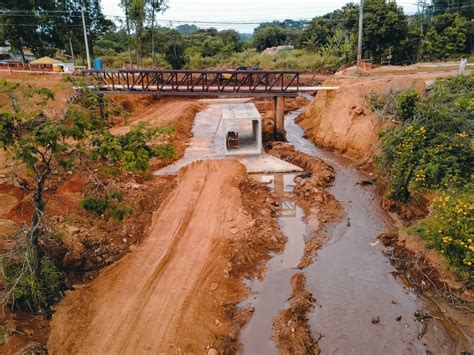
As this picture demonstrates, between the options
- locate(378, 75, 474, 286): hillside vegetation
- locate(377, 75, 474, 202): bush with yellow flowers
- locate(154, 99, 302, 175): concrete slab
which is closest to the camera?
locate(378, 75, 474, 286): hillside vegetation

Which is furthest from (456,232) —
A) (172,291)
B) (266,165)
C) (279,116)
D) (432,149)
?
(279,116)

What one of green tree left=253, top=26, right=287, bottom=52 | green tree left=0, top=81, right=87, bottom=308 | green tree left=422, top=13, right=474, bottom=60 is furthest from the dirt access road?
green tree left=253, top=26, right=287, bottom=52

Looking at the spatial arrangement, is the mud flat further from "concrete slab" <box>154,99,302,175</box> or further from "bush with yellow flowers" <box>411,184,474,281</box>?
"concrete slab" <box>154,99,302,175</box>

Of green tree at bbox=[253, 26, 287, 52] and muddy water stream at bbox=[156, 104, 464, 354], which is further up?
green tree at bbox=[253, 26, 287, 52]

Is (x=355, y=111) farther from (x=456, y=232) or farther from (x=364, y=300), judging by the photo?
(x=364, y=300)

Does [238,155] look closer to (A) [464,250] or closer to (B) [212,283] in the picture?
(B) [212,283]

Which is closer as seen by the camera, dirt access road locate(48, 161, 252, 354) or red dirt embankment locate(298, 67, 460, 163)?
dirt access road locate(48, 161, 252, 354)

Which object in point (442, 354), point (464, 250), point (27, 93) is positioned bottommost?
point (442, 354)

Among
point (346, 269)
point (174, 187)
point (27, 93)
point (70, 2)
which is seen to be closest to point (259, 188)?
point (174, 187)
